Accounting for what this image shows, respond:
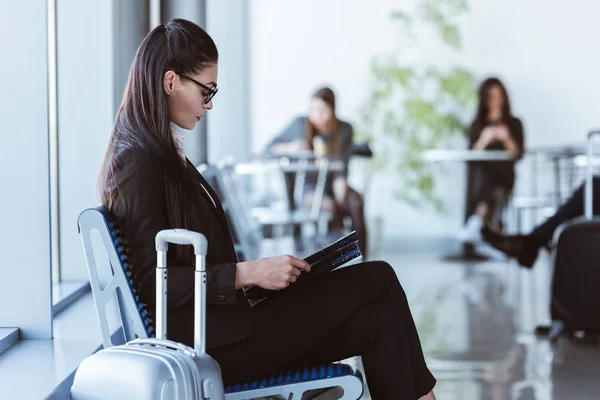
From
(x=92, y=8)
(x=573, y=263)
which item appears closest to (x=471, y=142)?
(x=573, y=263)

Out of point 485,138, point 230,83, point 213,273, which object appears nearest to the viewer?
point 213,273

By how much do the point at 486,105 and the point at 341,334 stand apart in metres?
5.66

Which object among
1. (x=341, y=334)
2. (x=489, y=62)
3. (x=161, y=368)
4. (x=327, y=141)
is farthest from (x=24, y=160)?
(x=489, y=62)

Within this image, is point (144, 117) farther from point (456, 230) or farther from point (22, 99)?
point (456, 230)

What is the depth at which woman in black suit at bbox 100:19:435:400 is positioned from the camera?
1844 mm

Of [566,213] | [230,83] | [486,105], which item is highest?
[230,83]

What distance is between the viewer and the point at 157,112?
190 cm

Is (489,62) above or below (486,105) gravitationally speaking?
above

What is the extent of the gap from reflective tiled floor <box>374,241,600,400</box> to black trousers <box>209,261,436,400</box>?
1088 mm

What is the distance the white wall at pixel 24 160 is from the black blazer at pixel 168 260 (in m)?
0.56

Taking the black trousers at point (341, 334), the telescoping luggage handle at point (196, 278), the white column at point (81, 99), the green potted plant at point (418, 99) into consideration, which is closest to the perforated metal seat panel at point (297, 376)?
the black trousers at point (341, 334)

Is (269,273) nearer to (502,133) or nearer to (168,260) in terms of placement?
(168,260)

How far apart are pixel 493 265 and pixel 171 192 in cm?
546

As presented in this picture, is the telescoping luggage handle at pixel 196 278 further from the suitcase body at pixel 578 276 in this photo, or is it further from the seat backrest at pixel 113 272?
the suitcase body at pixel 578 276
